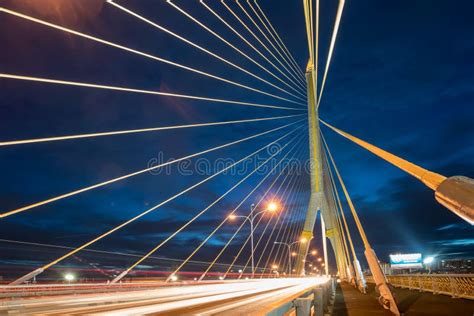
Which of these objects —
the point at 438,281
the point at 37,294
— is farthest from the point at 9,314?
the point at 438,281

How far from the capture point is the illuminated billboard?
260 ft

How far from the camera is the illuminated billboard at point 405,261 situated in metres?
79.3

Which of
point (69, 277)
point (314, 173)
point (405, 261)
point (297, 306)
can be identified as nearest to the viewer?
point (297, 306)

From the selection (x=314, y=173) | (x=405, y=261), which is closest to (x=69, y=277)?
(x=314, y=173)

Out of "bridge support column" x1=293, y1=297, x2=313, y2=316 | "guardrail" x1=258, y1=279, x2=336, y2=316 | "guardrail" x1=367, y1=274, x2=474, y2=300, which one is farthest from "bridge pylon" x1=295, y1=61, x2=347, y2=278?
"bridge support column" x1=293, y1=297, x2=313, y2=316

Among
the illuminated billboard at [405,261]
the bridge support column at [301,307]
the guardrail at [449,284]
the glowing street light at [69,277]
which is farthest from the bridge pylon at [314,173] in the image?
the illuminated billboard at [405,261]

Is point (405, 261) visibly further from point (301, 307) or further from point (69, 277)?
point (301, 307)

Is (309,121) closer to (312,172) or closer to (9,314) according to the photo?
(312,172)

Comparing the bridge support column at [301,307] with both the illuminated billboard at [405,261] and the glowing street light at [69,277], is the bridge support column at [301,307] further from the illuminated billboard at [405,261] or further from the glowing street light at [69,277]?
the illuminated billboard at [405,261]

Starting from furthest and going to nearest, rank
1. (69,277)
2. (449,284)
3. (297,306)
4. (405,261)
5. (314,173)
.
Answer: (405,261) < (314,173) < (69,277) < (449,284) < (297,306)

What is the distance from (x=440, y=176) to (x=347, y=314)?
11.3m

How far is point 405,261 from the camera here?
81375mm

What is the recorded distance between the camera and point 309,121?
112 ft

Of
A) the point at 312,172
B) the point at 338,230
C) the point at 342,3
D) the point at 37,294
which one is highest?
the point at 312,172
